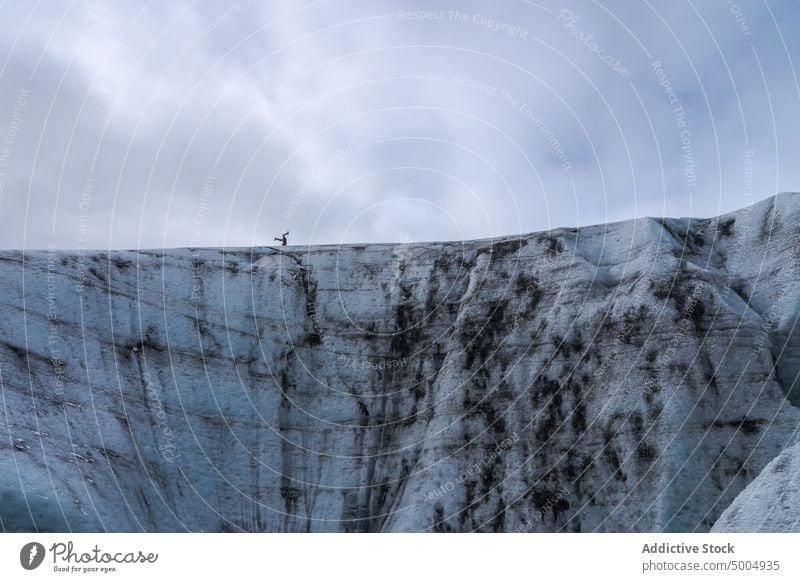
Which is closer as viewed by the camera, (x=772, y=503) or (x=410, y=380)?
(x=772, y=503)

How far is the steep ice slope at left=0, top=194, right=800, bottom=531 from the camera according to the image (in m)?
32.0

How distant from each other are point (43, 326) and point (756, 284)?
30242 millimetres

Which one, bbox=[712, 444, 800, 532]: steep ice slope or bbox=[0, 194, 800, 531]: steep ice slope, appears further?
bbox=[0, 194, 800, 531]: steep ice slope

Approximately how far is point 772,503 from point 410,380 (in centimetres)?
2013

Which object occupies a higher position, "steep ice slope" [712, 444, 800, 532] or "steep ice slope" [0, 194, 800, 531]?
"steep ice slope" [0, 194, 800, 531]

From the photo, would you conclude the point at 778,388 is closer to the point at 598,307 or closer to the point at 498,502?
the point at 598,307

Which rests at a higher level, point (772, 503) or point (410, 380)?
point (410, 380)

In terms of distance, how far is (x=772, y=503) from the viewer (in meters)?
22.0

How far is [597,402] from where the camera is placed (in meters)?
35.0

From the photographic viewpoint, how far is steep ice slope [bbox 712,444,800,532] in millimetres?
21312

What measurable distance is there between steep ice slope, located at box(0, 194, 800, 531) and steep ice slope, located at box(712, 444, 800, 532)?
7.60 metres

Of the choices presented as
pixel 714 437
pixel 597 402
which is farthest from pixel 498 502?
pixel 714 437

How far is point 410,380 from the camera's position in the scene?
39.9 meters

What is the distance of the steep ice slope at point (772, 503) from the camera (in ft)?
69.9
